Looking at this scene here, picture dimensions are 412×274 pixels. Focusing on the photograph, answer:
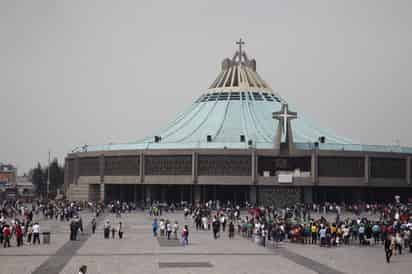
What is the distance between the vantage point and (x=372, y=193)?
7112 cm

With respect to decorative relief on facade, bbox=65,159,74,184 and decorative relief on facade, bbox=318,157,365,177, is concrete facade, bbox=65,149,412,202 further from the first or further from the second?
decorative relief on facade, bbox=65,159,74,184

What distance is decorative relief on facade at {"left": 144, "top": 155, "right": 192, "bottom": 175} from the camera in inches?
2630

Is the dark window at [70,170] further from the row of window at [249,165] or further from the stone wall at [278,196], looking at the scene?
the stone wall at [278,196]

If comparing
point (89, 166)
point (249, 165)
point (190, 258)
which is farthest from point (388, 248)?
point (89, 166)

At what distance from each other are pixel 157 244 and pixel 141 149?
3992 cm

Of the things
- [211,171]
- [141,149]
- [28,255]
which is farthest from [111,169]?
[28,255]

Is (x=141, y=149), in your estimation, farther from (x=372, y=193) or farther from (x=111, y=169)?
(x=372, y=193)

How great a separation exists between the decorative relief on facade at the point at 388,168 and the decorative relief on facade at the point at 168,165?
1749 cm

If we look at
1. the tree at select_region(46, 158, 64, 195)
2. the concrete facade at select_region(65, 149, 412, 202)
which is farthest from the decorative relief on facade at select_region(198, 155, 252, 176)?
the tree at select_region(46, 158, 64, 195)

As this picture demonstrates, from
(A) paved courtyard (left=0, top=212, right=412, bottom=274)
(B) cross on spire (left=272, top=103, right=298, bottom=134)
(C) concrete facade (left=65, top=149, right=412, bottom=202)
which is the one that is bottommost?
(A) paved courtyard (left=0, top=212, right=412, bottom=274)

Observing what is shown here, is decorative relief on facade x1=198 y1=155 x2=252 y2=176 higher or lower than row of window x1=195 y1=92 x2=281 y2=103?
lower

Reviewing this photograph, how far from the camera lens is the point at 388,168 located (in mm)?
69000

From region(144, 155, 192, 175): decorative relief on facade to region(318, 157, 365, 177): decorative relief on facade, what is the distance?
12.3 metres

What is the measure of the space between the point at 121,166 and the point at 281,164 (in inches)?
609
